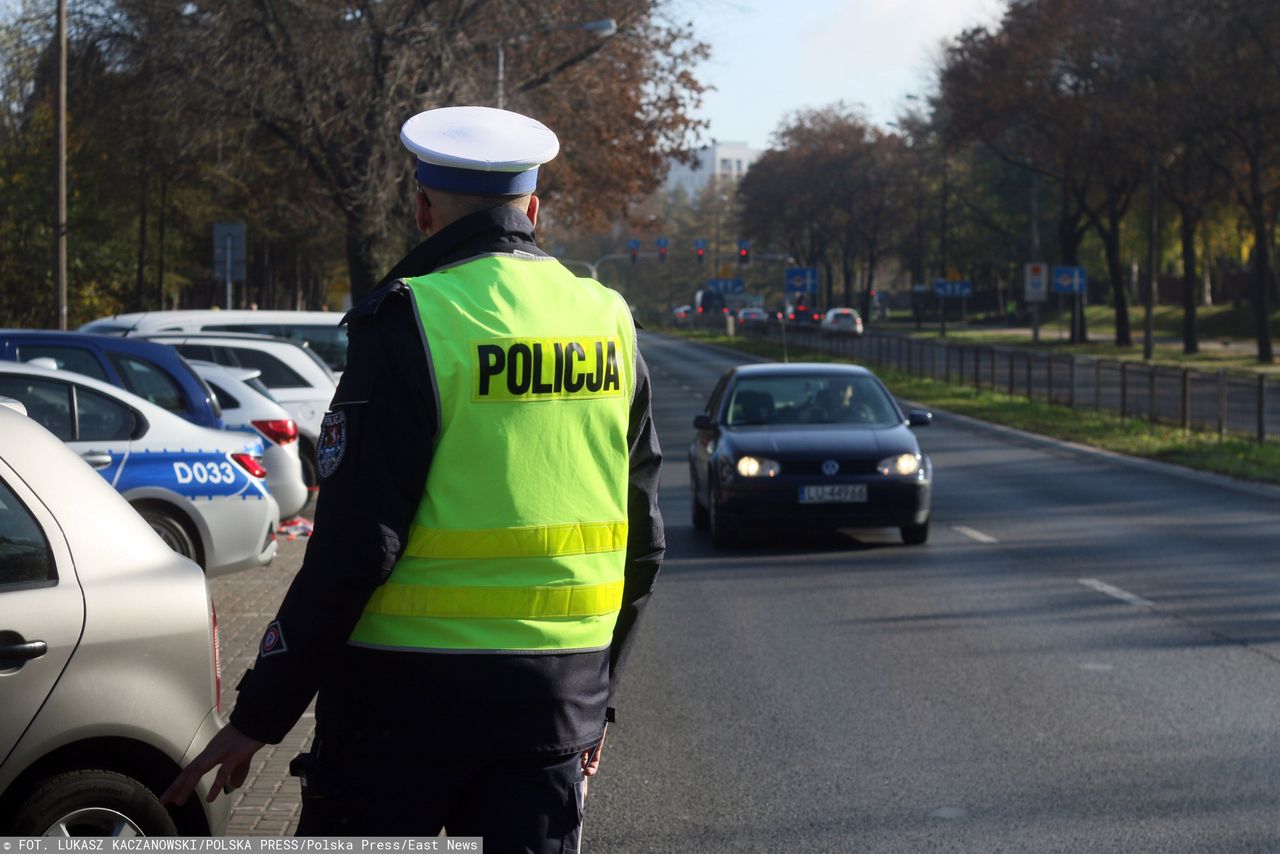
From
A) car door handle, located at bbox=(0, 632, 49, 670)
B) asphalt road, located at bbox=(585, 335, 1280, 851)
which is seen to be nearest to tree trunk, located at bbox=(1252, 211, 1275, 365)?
asphalt road, located at bbox=(585, 335, 1280, 851)

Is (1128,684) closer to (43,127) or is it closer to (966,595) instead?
(966,595)

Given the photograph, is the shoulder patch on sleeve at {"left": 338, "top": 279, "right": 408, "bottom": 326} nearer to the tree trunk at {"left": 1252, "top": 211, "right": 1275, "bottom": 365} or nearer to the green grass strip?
the green grass strip

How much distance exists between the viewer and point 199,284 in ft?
187

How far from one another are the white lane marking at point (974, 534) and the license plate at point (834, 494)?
1310mm

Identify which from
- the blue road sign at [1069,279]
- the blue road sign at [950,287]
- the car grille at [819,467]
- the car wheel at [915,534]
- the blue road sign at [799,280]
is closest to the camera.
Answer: the car grille at [819,467]

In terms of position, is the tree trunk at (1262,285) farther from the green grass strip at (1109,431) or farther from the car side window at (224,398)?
the car side window at (224,398)

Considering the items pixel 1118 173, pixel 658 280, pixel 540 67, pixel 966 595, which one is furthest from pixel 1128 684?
pixel 658 280

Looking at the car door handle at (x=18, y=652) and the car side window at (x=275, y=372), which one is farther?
the car side window at (x=275, y=372)

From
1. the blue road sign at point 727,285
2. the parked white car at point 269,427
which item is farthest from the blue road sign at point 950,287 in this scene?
the parked white car at point 269,427

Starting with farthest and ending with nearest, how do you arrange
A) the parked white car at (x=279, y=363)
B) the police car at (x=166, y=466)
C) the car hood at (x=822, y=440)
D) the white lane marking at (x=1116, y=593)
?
the parked white car at (x=279, y=363) < the car hood at (x=822, y=440) < the white lane marking at (x=1116, y=593) < the police car at (x=166, y=466)

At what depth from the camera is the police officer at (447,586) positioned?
283 centimetres

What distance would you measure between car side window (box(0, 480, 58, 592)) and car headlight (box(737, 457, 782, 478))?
9.74 metres

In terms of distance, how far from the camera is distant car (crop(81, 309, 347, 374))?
20.3m

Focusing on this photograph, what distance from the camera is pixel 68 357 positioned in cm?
1250
